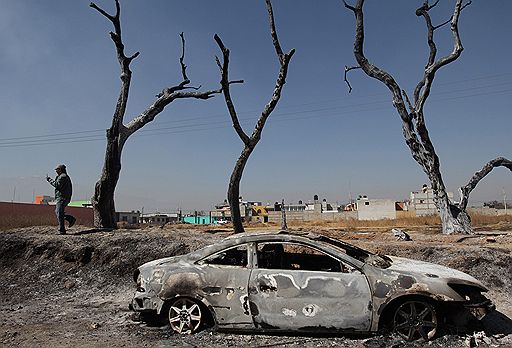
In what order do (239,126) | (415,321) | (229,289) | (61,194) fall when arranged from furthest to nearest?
(239,126) → (61,194) → (229,289) → (415,321)

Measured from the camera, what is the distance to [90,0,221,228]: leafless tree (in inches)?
548

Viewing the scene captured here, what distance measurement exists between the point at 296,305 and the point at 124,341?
2.29 meters

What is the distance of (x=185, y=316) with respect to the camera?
5434 mm

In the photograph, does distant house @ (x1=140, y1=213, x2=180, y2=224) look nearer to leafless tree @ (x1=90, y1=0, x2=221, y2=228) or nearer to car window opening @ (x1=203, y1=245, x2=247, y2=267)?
leafless tree @ (x1=90, y1=0, x2=221, y2=228)

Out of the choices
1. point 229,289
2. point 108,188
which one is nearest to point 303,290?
point 229,289

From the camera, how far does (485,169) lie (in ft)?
50.5

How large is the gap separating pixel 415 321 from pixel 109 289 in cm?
634

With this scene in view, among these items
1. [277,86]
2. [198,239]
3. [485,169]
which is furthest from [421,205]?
[198,239]

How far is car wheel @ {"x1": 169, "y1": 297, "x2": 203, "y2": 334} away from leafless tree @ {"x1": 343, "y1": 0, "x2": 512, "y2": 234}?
1123cm

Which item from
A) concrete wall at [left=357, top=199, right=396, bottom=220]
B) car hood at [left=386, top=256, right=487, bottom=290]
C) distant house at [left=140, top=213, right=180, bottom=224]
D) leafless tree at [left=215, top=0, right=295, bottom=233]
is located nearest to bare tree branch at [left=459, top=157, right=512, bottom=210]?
leafless tree at [left=215, top=0, right=295, bottom=233]

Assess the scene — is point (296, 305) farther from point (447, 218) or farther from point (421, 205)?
point (421, 205)

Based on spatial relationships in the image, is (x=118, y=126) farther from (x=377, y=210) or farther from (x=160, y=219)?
(x=160, y=219)

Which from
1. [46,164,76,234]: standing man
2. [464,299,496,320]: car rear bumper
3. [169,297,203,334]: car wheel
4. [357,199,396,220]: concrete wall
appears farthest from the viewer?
[357,199,396,220]: concrete wall

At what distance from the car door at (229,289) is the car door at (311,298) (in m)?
0.11
